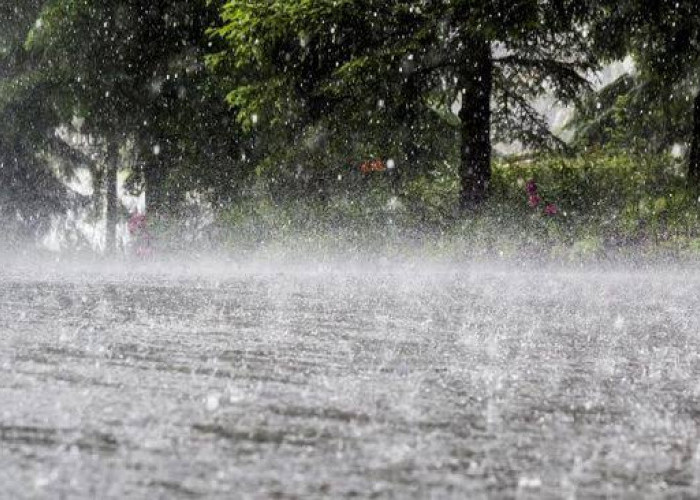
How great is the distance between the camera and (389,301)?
6.91m

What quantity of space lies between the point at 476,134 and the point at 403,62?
1810 millimetres

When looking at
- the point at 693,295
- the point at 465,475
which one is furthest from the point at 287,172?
the point at 465,475

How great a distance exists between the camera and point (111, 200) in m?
22.2

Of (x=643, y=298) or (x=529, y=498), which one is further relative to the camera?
(x=643, y=298)

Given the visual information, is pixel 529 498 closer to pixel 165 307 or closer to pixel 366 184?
pixel 165 307

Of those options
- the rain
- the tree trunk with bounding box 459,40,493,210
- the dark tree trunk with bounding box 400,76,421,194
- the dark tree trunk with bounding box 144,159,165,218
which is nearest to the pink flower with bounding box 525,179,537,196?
the rain

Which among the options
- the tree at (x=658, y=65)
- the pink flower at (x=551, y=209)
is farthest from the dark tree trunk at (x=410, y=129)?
the tree at (x=658, y=65)

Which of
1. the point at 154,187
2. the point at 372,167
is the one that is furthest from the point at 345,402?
the point at 154,187

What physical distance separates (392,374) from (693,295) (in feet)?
17.2

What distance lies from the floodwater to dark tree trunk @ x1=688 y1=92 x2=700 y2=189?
800cm

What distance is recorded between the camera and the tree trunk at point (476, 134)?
1388 cm

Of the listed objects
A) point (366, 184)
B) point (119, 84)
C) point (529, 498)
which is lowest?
point (529, 498)

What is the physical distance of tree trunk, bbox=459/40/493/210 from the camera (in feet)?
45.5

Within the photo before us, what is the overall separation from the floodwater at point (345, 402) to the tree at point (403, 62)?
715cm
